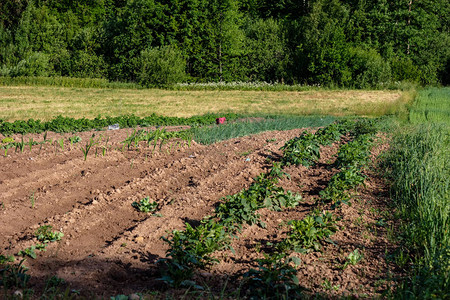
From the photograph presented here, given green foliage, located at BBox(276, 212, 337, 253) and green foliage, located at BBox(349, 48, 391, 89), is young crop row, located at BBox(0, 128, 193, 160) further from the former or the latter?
green foliage, located at BBox(349, 48, 391, 89)

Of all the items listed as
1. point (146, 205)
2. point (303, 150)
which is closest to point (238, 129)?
point (303, 150)

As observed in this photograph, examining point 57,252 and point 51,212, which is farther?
point 51,212

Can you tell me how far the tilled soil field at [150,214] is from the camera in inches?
149

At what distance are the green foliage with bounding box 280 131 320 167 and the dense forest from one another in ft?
65.2

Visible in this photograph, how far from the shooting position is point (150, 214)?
5.33 m

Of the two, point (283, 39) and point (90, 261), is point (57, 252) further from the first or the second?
point (283, 39)

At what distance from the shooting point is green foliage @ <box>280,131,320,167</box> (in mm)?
7280

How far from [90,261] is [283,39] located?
1371 inches

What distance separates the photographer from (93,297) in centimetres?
325

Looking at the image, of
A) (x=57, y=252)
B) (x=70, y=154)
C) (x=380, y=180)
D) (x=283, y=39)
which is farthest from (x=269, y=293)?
(x=283, y=39)

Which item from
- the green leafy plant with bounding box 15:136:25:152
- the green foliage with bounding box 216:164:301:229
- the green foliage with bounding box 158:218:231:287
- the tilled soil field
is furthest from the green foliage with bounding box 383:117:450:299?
the green leafy plant with bounding box 15:136:25:152

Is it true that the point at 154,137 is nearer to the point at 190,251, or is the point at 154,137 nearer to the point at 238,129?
the point at 238,129

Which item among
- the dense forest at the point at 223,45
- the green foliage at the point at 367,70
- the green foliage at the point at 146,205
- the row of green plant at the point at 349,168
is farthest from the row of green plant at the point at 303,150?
the green foliage at the point at 367,70

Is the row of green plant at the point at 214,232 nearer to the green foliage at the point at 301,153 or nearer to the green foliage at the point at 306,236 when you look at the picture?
the green foliage at the point at 306,236
